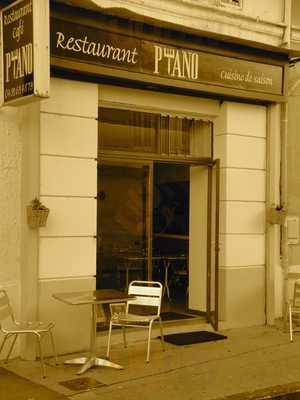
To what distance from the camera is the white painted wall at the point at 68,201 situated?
7207 mm

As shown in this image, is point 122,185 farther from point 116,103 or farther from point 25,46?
point 25,46

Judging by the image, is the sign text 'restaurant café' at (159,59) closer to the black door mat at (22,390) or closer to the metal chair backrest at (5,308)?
the metal chair backrest at (5,308)

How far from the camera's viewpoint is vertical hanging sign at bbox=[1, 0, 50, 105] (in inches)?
245

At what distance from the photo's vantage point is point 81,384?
244 inches

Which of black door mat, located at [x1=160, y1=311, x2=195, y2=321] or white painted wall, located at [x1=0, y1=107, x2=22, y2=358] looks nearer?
white painted wall, located at [x1=0, y1=107, x2=22, y2=358]

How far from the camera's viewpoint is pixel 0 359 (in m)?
6.91

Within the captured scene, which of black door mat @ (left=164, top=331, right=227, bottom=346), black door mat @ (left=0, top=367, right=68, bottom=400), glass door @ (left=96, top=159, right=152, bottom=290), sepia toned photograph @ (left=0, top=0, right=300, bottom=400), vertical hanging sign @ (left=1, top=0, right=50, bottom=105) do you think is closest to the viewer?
black door mat @ (left=0, top=367, right=68, bottom=400)

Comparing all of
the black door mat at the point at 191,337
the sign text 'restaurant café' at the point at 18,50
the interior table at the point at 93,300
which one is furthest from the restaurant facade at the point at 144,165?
the interior table at the point at 93,300

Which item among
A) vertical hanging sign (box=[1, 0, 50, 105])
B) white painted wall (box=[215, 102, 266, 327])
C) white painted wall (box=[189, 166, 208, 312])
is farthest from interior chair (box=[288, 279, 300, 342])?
vertical hanging sign (box=[1, 0, 50, 105])

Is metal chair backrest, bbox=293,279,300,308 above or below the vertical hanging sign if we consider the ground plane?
below

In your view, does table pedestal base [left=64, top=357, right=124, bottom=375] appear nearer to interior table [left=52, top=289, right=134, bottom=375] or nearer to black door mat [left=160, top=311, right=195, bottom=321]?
interior table [left=52, top=289, right=134, bottom=375]

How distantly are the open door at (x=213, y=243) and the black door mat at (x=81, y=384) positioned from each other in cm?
291

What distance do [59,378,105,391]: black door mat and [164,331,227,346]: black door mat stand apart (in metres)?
1.88

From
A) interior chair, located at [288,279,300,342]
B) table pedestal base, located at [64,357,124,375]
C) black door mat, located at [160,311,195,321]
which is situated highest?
interior chair, located at [288,279,300,342]
